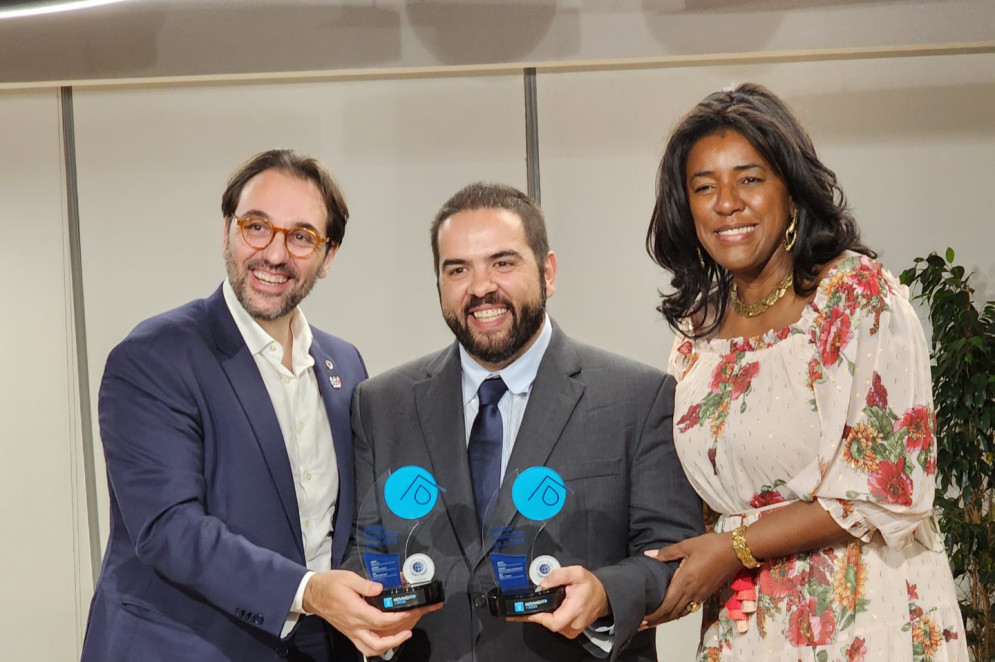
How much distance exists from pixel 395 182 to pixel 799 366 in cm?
299

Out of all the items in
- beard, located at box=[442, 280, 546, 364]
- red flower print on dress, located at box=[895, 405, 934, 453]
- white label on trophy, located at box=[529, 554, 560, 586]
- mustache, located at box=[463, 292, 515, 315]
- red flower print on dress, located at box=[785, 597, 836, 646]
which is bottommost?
red flower print on dress, located at box=[785, 597, 836, 646]

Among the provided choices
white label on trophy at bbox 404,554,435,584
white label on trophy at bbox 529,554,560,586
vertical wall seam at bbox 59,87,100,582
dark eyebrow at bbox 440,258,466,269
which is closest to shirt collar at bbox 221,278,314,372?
dark eyebrow at bbox 440,258,466,269

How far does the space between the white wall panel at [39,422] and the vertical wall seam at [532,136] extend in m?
2.26

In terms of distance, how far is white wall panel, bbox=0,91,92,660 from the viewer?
16.3 ft

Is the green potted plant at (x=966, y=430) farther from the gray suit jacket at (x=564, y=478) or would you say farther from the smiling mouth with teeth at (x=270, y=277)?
the smiling mouth with teeth at (x=270, y=277)

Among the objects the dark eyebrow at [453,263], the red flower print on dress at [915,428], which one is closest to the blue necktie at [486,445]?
the dark eyebrow at [453,263]

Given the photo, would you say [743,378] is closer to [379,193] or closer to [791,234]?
[791,234]

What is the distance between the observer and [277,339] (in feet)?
8.50

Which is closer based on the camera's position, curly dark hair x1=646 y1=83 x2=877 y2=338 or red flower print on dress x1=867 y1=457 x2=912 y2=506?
red flower print on dress x1=867 y1=457 x2=912 y2=506

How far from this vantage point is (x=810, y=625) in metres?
2.17

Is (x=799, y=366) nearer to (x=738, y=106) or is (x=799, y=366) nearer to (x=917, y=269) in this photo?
(x=738, y=106)

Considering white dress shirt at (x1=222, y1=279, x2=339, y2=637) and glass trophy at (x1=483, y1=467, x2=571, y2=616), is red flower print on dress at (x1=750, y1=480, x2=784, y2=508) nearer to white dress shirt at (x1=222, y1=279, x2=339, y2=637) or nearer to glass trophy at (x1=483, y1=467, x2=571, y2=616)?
glass trophy at (x1=483, y1=467, x2=571, y2=616)

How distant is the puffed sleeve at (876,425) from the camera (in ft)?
6.91

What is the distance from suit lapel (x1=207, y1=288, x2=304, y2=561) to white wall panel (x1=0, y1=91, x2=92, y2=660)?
290cm
